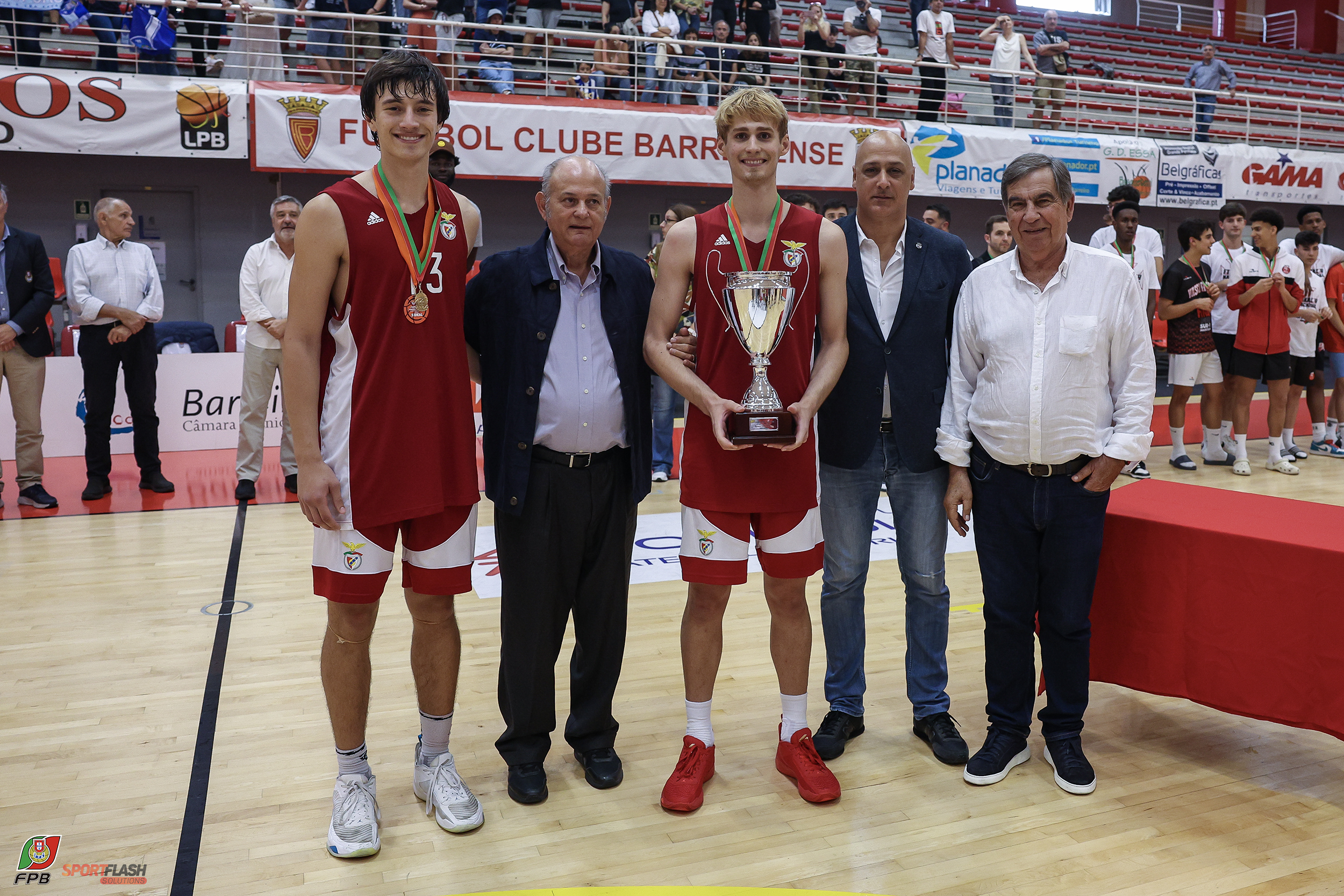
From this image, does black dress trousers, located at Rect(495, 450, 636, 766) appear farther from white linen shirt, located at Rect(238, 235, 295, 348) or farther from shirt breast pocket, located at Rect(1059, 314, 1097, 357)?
white linen shirt, located at Rect(238, 235, 295, 348)

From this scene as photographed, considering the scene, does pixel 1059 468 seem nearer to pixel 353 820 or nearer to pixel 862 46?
pixel 353 820

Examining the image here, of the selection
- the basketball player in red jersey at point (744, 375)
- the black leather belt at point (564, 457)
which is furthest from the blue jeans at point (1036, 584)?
the black leather belt at point (564, 457)

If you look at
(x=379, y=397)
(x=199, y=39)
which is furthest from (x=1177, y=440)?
(x=199, y=39)

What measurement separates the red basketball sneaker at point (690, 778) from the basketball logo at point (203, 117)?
908 cm

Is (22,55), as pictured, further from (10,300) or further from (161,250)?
(10,300)

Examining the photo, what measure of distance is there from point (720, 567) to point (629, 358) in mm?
651

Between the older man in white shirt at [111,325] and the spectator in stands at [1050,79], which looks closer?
the older man in white shirt at [111,325]

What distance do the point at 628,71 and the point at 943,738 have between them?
10.7 metres

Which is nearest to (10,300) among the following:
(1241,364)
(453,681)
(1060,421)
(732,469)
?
(453,681)

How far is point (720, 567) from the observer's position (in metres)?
2.82

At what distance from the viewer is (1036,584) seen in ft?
9.84

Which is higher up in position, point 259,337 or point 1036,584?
point 259,337

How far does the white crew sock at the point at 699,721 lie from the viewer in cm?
293

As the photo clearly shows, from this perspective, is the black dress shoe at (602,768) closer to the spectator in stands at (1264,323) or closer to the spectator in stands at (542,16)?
the spectator in stands at (1264,323)
